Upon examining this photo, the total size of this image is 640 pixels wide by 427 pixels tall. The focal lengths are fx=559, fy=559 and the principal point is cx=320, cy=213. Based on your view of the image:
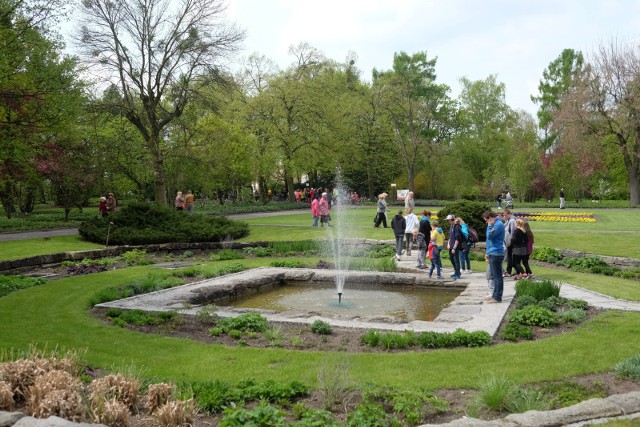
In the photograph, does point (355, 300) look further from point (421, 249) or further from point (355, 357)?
point (355, 357)

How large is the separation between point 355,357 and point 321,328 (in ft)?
4.56

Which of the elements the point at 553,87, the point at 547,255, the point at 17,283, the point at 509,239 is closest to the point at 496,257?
the point at 509,239

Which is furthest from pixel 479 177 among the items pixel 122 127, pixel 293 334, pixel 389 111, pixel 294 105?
pixel 293 334

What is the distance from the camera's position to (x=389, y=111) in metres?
55.2

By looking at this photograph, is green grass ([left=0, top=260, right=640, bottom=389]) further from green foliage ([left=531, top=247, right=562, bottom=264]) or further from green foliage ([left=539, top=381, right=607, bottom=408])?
green foliage ([left=531, top=247, right=562, bottom=264])

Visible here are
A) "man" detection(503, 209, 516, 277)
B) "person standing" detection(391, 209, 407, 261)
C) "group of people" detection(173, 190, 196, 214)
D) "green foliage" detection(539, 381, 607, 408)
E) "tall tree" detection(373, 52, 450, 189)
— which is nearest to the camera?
"green foliage" detection(539, 381, 607, 408)

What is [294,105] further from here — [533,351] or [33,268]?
[533,351]

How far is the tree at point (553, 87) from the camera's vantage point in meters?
63.6

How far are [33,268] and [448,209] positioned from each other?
46.4 ft

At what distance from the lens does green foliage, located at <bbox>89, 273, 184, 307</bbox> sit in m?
11.4

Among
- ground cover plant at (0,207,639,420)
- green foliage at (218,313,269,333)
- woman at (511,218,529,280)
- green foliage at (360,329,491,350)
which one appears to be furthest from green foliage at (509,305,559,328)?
green foliage at (218,313,269,333)

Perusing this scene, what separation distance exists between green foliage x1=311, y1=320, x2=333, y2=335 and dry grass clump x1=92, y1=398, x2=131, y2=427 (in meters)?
4.15

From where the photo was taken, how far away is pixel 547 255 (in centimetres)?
1712

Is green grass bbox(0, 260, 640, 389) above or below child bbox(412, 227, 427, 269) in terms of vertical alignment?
below
